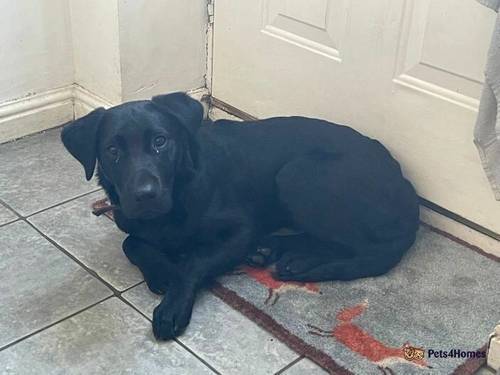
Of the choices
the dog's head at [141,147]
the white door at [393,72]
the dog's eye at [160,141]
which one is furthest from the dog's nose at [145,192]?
the white door at [393,72]

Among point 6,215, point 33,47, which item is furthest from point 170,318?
point 33,47

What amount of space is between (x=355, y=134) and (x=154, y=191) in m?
0.57

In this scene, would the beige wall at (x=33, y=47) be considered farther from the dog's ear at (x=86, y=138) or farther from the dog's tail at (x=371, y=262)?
the dog's tail at (x=371, y=262)

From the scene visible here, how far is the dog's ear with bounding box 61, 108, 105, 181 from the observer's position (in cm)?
176

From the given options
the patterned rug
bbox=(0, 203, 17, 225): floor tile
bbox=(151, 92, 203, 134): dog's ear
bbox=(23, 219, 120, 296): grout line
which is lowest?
bbox=(0, 203, 17, 225): floor tile

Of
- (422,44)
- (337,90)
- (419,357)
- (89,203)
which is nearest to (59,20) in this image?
(89,203)

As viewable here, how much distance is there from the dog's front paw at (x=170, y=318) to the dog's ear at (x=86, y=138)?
343 millimetres

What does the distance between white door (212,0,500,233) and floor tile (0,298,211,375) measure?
0.79 meters

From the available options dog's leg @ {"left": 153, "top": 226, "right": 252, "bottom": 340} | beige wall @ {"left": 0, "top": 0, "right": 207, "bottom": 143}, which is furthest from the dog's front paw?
beige wall @ {"left": 0, "top": 0, "right": 207, "bottom": 143}

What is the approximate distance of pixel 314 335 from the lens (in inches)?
66.3

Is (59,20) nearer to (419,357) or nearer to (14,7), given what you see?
(14,7)

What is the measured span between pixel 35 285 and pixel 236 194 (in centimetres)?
50

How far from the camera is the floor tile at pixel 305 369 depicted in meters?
1.59

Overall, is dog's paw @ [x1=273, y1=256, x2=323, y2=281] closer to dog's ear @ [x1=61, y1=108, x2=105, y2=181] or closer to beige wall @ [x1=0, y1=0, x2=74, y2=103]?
dog's ear @ [x1=61, y1=108, x2=105, y2=181]
